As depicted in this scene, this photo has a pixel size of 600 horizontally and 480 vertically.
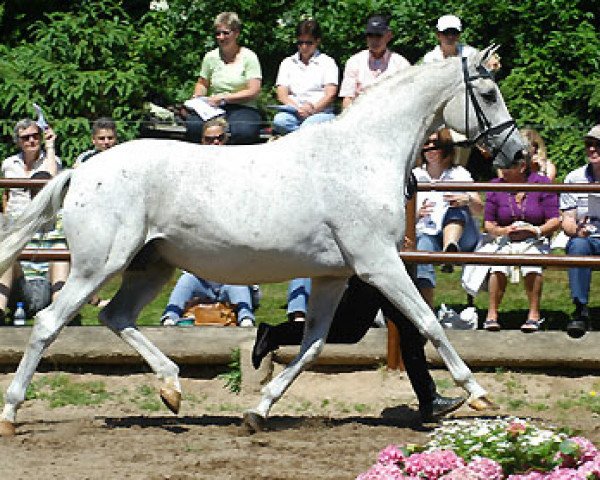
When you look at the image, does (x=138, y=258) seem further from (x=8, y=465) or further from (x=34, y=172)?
(x=34, y=172)

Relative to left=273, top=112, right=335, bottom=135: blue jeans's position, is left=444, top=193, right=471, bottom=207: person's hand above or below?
below

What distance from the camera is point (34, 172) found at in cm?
1176

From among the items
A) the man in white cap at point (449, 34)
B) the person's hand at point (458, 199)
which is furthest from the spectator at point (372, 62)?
the person's hand at point (458, 199)

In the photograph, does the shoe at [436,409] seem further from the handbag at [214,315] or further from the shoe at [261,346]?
the handbag at [214,315]

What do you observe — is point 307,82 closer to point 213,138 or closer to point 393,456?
point 213,138

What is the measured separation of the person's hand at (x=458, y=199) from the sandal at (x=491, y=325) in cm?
85

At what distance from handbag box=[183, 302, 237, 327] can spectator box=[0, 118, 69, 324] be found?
3.32 ft

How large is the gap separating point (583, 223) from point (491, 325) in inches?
38.6

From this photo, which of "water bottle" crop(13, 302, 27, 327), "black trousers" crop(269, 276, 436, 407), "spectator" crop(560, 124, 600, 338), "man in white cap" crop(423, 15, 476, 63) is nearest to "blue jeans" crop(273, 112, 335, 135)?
"man in white cap" crop(423, 15, 476, 63)

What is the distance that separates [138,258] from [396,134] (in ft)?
5.21

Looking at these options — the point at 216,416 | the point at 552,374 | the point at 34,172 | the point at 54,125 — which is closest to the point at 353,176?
the point at 216,416

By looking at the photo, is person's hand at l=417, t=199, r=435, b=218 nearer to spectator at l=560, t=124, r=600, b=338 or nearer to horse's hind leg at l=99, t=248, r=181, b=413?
spectator at l=560, t=124, r=600, b=338

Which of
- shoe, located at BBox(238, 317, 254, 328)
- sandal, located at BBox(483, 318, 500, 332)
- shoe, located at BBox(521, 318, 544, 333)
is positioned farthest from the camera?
shoe, located at BBox(238, 317, 254, 328)

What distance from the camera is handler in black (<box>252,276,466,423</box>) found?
942 centimetres
